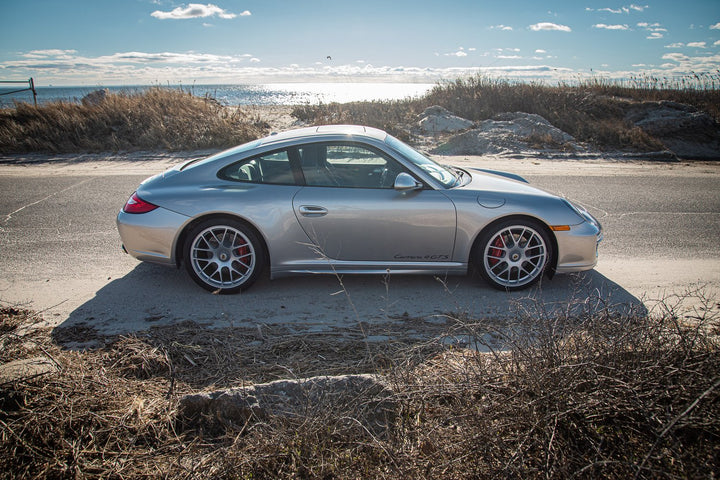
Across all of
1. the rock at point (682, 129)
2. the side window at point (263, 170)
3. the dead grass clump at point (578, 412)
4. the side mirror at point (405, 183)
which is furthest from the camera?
the rock at point (682, 129)

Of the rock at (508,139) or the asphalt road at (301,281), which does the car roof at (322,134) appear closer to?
the asphalt road at (301,281)

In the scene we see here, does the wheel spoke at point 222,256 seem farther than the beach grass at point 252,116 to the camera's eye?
No

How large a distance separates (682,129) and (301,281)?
15413 mm

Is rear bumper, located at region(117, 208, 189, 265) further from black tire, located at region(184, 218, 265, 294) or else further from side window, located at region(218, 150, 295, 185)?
side window, located at region(218, 150, 295, 185)

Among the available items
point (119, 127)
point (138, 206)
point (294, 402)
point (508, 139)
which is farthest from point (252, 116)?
point (294, 402)

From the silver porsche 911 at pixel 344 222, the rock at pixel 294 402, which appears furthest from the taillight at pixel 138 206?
the rock at pixel 294 402

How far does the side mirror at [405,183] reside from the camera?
4422 mm

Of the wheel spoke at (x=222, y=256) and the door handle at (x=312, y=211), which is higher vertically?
the door handle at (x=312, y=211)

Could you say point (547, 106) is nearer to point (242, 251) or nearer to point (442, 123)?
point (442, 123)

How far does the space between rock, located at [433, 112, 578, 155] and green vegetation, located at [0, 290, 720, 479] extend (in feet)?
37.9

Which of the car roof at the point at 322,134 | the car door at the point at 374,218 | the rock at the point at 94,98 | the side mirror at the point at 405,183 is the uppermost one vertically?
the rock at the point at 94,98

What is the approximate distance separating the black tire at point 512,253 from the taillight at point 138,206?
3.15 meters

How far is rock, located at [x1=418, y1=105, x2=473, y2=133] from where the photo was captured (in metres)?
15.6

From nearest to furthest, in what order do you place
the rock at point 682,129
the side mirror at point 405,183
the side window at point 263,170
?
the side mirror at point 405,183 → the side window at point 263,170 → the rock at point 682,129
